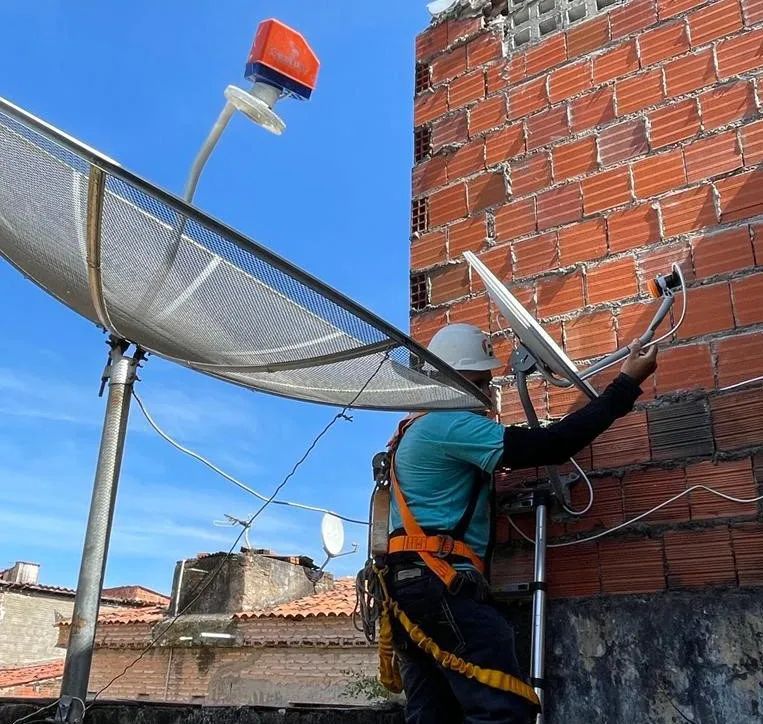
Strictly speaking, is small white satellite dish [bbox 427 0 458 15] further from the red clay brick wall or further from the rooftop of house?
the rooftop of house

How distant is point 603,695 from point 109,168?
2.48m

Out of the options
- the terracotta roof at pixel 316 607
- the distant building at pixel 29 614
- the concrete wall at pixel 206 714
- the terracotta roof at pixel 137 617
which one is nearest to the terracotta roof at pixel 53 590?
the distant building at pixel 29 614

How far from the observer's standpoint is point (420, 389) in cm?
346

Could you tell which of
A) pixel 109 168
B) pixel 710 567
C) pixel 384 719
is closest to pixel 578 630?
pixel 710 567

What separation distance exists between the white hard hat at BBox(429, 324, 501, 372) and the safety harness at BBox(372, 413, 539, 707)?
22.2 inches

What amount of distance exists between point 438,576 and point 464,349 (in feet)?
3.54

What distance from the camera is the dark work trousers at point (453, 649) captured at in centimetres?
243

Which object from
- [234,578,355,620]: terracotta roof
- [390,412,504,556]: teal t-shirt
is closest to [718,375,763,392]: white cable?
[390,412,504,556]: teal t-shirt

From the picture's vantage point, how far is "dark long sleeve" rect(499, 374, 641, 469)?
2637mm

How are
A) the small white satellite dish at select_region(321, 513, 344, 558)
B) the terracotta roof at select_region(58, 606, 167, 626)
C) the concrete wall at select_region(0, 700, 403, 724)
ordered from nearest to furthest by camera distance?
1. the concrete wall at select_region(0, 700, 403, 724)
2. the small white satellite dish at select_region(321, 513, 344, 558)
3. the terracotta roof at select_region(58, 606, 167, 626)

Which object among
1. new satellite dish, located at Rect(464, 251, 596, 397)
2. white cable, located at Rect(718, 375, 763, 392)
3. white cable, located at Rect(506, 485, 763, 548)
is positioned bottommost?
white cable, located at Rect(506, 485, 763, 548)

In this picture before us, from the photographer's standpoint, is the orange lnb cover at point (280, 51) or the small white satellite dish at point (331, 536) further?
the small white satellite dish at point (331, 536)

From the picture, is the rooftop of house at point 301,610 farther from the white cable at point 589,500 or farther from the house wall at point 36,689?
the white cable at point 589,500

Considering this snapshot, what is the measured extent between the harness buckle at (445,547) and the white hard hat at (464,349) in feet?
2.74
